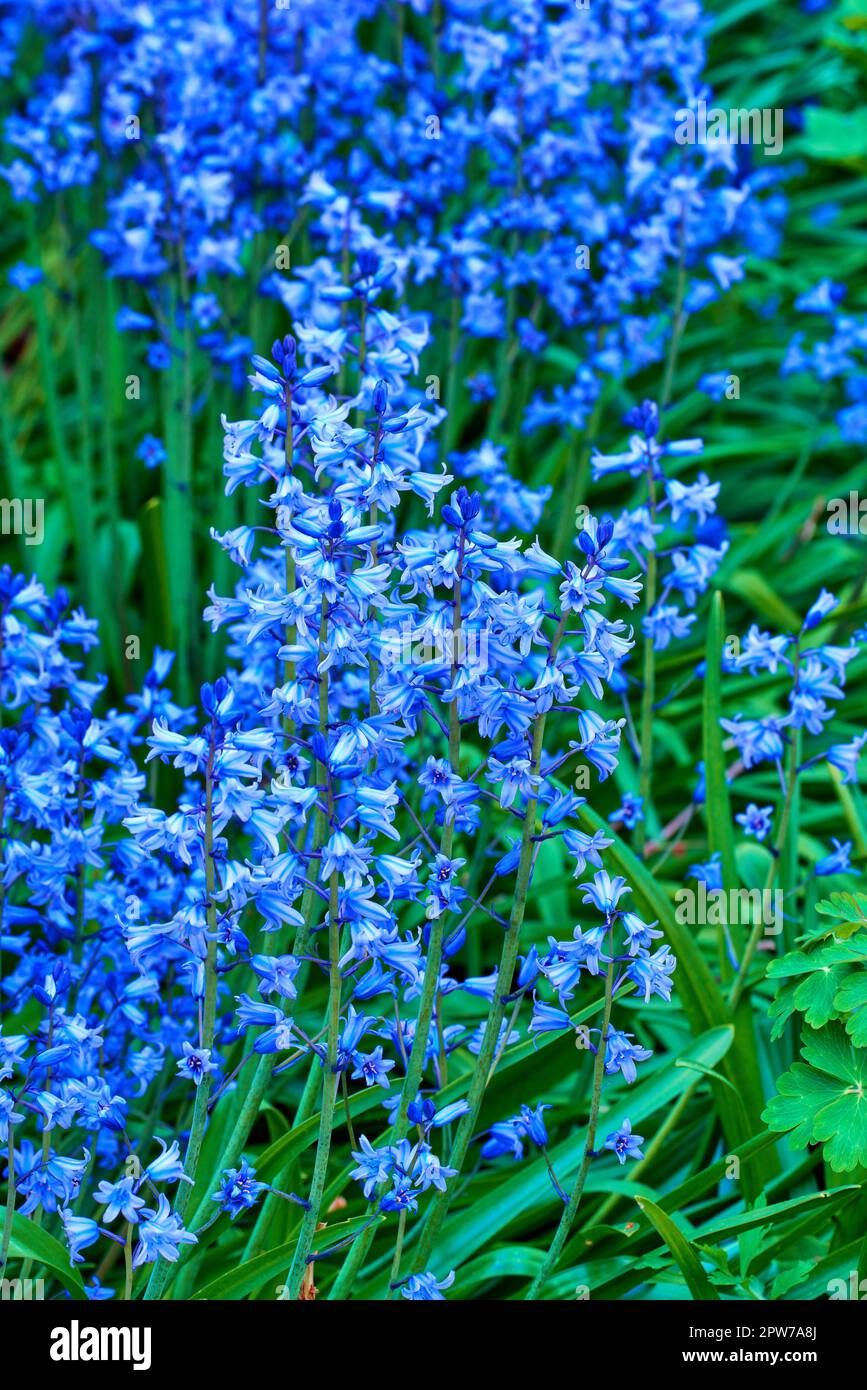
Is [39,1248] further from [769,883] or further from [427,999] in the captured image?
[769,883]

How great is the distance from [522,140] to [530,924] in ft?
8.01

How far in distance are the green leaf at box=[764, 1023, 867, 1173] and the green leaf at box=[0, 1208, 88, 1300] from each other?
132 centimetres

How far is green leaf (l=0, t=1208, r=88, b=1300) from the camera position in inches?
104

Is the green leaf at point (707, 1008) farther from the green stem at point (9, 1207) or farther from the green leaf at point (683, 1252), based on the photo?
the green stem at point (9, 1207)

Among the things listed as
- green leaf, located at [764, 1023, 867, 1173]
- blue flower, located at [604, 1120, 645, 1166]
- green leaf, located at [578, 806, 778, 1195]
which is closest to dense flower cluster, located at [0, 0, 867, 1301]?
blue flower, located at [604, 1120, 645, 1166]

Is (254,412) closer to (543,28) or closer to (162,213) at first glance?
(162,213)

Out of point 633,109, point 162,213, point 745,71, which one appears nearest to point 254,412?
point 162,213

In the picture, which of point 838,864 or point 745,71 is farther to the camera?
point 745,71

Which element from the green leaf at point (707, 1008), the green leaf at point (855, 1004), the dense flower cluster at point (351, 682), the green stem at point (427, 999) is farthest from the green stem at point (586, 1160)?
the green leaf at point (707, 1008)

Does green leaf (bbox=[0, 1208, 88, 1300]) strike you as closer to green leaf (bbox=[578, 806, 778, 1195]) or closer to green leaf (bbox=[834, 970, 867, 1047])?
green leaf (bbox=[578, 806, 778, 1195])

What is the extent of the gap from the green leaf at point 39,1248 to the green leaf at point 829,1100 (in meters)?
1.32

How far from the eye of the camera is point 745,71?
292 inches

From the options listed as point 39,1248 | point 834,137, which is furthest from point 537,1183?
point 834,137
